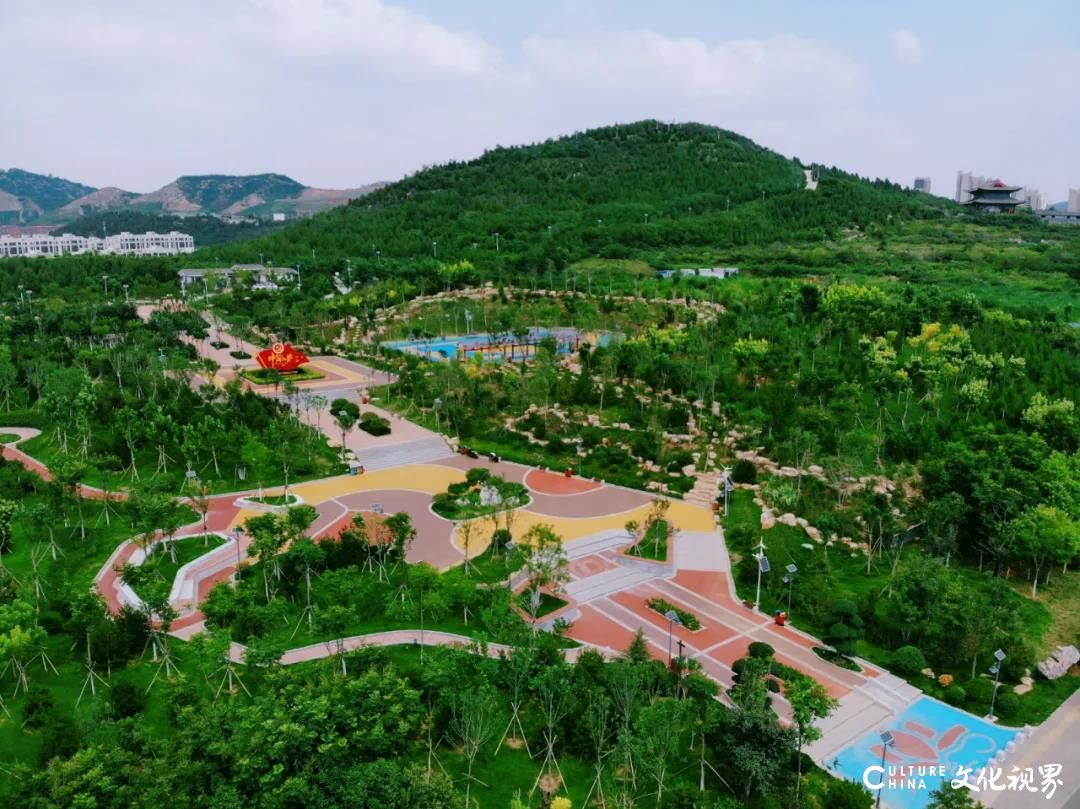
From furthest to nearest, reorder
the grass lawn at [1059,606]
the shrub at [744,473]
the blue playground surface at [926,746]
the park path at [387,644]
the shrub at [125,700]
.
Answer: the shrub at [744,473] < the grass lawn at [1059,606] < the park path at [387,644] < the shrub at [125,700] < the blue playground surface at [926,746]

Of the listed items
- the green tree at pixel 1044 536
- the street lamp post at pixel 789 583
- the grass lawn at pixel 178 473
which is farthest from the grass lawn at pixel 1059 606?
the grass lawn at pixel 178 473

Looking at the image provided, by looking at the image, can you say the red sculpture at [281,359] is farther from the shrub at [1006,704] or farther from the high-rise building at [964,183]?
the high-rise building at [964,183]

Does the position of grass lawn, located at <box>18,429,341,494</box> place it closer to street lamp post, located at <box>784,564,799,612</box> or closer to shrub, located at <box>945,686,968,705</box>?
street lamp post, located at <box>784,564,799,612</box>

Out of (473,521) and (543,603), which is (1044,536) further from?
(473,521)

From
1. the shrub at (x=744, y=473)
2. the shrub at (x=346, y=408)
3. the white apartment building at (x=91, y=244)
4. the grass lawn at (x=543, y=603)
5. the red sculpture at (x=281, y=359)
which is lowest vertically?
the grass lawn at (x=543, y=603)

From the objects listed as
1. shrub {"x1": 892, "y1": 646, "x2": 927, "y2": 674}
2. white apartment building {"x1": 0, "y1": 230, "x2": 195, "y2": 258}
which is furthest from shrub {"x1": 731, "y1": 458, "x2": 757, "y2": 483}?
white apartment building {"x1": 0, "y1": 230, "x2": 195, "y2": 258}

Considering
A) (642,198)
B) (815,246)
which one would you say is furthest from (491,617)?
(642,198)

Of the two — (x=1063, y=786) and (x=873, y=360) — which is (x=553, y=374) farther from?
(x=1063, y=786)
